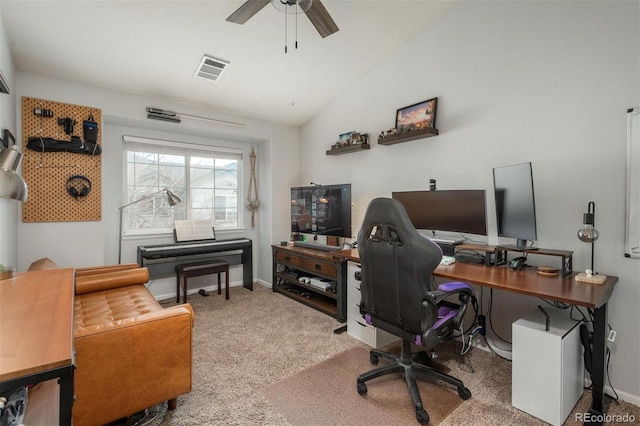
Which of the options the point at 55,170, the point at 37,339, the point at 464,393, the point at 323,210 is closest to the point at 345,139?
the point at 323,210

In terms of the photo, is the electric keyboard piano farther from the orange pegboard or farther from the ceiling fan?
the ceiling fan

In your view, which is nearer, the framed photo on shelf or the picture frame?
the picture frame

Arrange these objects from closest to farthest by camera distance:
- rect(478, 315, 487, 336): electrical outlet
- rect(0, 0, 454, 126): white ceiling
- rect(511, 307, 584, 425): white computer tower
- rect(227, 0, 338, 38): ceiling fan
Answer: rect(511, 307, 584, 425): white computer tower → rect(227, 0, 338, 38): ceiling fan → rect(0, 0, 454, 126): white ceiling → rect(478, 315, 487, 336): electrical outlet

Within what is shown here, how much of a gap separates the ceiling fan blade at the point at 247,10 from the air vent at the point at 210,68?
41.4 inches

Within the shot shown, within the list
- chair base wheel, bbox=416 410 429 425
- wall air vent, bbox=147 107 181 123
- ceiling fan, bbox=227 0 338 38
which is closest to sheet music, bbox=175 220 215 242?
wall air vent, bbox=147 107 181 123

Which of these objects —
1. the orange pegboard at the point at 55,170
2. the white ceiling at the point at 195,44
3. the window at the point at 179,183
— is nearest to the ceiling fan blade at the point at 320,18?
the white ceiling at the point at 195,44

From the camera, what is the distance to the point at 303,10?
1974 millimetres

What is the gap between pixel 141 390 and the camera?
1586 millimetres

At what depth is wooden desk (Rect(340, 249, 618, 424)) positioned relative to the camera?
154cm

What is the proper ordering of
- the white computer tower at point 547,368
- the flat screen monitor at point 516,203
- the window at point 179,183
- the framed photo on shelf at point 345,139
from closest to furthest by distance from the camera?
the white computer tower at point 547,368 < the flat screen monitor at point 516,203 < the framed photo on shelf at point 345,139 < the window at point 179,183

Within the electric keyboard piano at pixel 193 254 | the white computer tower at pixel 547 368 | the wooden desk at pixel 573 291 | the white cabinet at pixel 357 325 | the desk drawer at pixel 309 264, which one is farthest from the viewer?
the electric keyboard piano at pixel 193 254

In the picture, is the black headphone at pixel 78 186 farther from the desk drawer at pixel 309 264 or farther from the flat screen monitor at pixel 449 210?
the flat screen monitor at pixel 449 210

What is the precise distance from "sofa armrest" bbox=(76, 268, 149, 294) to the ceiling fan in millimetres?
2319

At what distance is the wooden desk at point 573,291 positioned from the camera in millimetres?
1544
